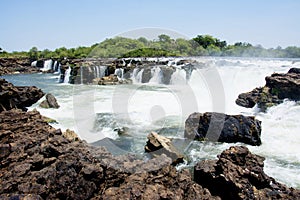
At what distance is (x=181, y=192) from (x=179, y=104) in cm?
1010

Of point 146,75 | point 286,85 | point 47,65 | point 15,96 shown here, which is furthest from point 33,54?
point 286,85

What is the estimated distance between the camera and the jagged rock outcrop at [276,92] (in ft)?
39.8

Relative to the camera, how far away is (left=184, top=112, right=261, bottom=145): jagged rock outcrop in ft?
25.2

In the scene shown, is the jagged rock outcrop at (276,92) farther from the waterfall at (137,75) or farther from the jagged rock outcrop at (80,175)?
the waterfall at (137,75)

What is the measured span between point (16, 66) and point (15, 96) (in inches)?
1508

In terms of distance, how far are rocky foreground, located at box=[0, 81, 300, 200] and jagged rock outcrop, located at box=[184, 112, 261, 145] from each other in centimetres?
319

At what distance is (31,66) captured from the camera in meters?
43.3

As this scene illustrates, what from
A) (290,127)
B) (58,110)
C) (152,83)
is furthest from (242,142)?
(152,83)

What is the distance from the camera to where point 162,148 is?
21.5ft

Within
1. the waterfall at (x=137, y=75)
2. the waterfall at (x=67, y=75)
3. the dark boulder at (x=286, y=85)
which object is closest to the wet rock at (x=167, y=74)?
the waterfall at (x=137, y=75)

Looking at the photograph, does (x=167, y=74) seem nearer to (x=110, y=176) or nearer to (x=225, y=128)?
(x=225, y=128)

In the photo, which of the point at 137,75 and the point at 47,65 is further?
the point at 47,65

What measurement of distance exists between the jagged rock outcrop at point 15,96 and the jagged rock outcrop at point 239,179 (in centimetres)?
750

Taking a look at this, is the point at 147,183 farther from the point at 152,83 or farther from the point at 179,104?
the point at 152,83
